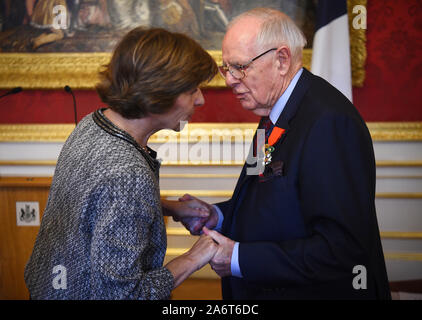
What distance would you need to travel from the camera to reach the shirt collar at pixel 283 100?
1.69 meters

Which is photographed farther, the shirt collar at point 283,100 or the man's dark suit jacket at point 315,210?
the shirt collar at point 283,100

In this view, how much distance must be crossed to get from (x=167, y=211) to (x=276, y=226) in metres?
0.74

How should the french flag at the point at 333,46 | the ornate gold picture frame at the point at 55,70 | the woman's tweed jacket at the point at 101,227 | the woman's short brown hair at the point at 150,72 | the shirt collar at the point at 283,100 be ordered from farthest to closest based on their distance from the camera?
1. the ornate gold picture frame at the point at 55,70
2. the french flag at the point at 333,46
3. the shirt collar at the point at 283,100
4. the woman's short brown hair at the point at 150,72
5. the woman's tweed jacket at the point at 101,227

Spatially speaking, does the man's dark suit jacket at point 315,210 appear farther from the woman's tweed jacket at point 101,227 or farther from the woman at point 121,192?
the woman's tweed jacket at point 101,227

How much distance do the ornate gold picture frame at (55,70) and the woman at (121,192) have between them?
2115 millimetres

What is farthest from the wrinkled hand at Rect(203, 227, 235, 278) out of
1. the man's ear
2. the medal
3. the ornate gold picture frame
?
the ornate gold picture frame

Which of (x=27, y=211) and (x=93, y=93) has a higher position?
(x=93, y=93)

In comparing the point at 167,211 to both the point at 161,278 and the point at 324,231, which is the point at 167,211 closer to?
the point at 161,278

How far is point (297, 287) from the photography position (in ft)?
5.20

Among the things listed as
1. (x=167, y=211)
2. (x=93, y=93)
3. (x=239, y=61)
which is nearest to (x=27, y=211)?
(x=93, y=93)

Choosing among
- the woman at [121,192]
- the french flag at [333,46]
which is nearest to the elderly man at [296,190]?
the woman at [121,192]

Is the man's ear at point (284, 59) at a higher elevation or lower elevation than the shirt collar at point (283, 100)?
higher

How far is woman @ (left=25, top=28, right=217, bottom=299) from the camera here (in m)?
1.29

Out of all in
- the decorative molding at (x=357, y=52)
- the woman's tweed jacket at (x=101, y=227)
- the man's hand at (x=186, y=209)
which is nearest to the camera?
the woman's tweed jacket at (x=101, y=227)
